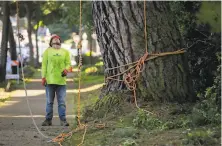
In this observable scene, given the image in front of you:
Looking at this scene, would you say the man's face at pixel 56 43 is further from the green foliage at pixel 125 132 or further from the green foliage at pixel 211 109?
the green foliage at pixel 211 109

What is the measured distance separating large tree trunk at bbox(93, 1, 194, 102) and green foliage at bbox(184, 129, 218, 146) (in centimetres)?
172

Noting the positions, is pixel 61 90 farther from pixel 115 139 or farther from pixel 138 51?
pixel 115 139

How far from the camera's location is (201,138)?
4.75 meters

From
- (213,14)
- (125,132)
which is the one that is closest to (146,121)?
(125,132)

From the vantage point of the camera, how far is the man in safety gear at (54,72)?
9.46m

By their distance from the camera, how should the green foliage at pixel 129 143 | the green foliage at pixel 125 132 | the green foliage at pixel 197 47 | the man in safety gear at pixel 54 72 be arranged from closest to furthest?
the green foliage at pixel 129 143 < the green foliage at pixel 125 132 < the green foliage at pixel 197 47 < the man in safety gear at pixel 54 72

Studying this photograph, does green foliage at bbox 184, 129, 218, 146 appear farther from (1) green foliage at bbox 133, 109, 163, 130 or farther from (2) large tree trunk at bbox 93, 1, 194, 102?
(2) large tree trunk at bbox 93, 1, 194, 102

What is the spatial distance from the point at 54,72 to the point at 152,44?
3339 mm

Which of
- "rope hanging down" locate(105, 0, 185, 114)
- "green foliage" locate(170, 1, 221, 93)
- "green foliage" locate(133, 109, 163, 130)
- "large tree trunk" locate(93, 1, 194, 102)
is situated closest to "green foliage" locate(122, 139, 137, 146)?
"green foliage" locate(133, 109, 163, 130)

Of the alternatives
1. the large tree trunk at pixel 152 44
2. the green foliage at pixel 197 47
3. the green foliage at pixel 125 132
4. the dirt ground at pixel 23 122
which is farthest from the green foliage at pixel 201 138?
the dirt ground at pixel 23 122

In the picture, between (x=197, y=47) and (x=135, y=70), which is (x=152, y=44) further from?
(x=197, y=47)

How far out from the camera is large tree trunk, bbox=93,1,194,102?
21.5 ft

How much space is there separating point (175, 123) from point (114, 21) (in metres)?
1.79

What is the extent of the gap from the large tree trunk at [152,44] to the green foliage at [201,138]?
1.72 metres
